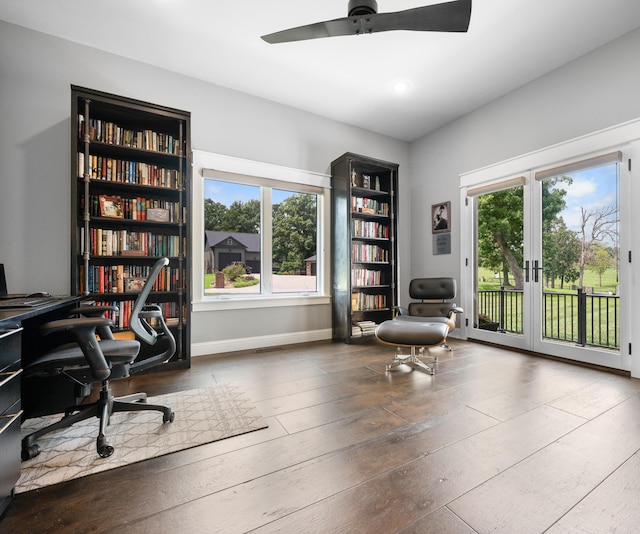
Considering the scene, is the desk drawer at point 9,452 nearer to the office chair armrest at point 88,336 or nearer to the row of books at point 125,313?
the office chair armrest at point 88,336

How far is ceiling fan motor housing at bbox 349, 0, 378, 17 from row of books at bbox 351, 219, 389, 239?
2.33 meters

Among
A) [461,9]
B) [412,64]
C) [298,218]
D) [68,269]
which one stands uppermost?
[412,64]

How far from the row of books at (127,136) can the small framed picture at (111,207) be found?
497 millimetres

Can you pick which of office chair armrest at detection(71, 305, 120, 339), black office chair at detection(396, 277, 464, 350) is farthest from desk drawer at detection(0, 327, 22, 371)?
black office chair at detection(396, 277, 464, 350)

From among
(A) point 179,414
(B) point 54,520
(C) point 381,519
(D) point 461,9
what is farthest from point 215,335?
(D) point 461,9

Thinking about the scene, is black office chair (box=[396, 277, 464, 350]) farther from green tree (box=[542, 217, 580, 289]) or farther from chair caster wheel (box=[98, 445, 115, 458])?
chair caster wheel (box=[98, 445, 115, 458])

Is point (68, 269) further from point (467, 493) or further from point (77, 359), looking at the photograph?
point (467, 493)

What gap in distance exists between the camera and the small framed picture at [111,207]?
265 cm

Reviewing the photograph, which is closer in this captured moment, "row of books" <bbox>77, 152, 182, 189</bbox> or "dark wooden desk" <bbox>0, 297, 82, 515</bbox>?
"dark wooden desk" <bbox>0, 297, 82, 515</bbox>

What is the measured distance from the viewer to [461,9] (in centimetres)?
173

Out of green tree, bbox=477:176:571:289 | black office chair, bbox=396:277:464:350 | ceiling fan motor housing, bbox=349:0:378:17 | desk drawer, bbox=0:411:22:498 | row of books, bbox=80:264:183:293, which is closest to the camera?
desk drawer, bbox=0:411:22:498

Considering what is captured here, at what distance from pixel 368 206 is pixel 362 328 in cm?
170

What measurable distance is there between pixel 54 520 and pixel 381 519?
122 centimetres

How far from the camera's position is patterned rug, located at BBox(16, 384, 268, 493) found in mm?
1394
